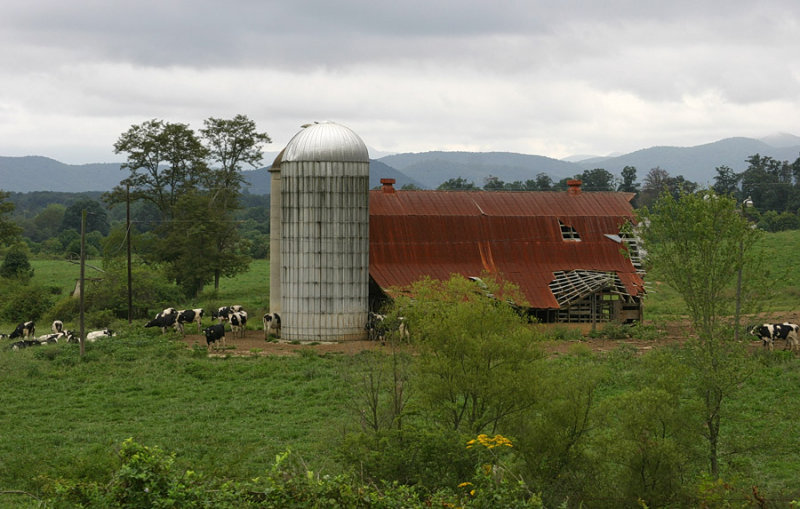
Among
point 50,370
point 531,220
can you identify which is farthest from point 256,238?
point 50,370

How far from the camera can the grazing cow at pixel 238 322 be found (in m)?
39.1

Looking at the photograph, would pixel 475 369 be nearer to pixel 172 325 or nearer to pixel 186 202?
pixel 172 325

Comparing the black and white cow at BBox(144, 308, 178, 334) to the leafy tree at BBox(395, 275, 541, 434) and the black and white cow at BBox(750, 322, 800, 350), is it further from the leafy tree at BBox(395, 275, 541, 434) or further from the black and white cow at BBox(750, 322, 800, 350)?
the black and white cow at BBox(750, 322, 800, 350)

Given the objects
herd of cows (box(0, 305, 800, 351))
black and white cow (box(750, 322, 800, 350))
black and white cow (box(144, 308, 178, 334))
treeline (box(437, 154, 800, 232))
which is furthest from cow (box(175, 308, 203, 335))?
treeline (box(437, 154, 800, 232))

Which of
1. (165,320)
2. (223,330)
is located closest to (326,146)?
(223,330)

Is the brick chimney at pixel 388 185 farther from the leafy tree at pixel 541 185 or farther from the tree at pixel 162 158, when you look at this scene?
the leafy tree at pixel 541 185

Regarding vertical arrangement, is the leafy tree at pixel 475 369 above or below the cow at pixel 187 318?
above

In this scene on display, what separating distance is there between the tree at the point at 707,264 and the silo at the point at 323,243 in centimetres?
2081

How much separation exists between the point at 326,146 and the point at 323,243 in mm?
4195

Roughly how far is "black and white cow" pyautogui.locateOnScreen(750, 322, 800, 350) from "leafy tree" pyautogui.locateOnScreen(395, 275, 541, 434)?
18.0 meters

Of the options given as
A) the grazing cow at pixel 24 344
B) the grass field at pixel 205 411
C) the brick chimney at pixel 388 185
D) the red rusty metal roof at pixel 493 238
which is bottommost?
the grass field at pixel 205 411

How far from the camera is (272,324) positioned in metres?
39.2

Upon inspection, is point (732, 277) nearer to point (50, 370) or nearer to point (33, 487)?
point (33, 487)

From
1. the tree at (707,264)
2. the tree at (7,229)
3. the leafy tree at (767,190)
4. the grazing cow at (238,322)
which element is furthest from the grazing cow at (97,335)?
the leafy tree at (767,190)
